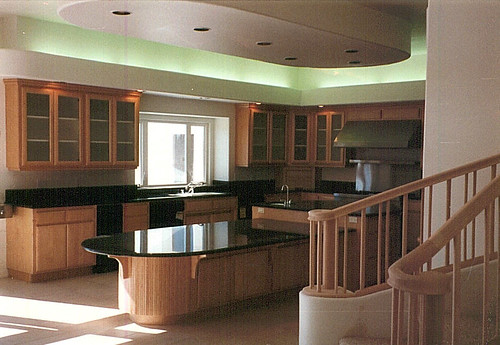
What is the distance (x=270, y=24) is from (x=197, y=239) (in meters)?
1.99

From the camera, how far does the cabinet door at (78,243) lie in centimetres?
730

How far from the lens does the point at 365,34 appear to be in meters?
5.69

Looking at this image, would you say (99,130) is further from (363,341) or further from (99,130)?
(363,341)

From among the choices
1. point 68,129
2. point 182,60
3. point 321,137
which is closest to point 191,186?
point 182,60

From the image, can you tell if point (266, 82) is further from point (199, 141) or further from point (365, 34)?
point (365, 34)

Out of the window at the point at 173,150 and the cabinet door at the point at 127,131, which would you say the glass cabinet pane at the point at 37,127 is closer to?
the cabinet door at the point at 127,131

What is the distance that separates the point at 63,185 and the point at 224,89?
2.75m

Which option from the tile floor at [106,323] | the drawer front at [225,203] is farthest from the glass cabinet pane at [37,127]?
the drawer front at [225,203]

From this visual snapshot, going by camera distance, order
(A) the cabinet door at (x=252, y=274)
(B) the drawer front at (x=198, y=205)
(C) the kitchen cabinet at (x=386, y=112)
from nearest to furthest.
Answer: (A) the cabinet door at (x=252, y=274) → (B) the drawer front at (x=198, y=205) → (C) the kitchen cabinet at (x=386, y=112)

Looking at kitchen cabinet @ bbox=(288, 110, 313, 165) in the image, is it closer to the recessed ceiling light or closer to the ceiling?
the ceiling

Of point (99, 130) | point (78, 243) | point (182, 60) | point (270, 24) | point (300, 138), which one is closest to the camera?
point (270, 24)

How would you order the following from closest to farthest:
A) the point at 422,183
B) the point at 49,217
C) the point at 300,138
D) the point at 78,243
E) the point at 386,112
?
the point at 422,183 < the point at 49,217 < the point at 78,243 < the point at 386,112 < the point at 300,138

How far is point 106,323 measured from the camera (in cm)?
541

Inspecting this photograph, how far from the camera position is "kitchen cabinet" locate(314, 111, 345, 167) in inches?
405
